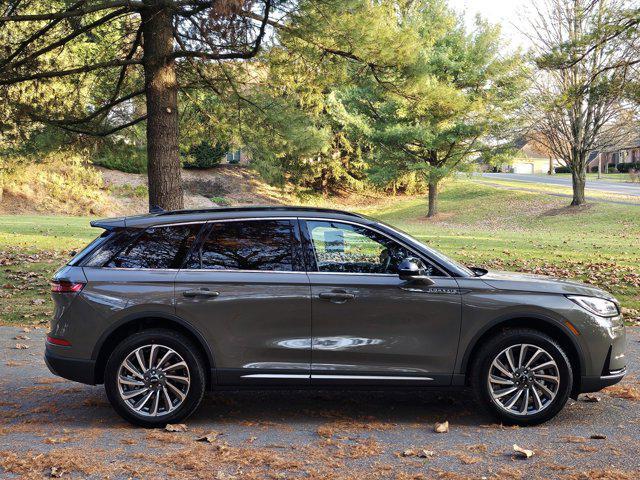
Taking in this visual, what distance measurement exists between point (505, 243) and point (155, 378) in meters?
17.6

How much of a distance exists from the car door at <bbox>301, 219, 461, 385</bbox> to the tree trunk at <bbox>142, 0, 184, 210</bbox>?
258 inches

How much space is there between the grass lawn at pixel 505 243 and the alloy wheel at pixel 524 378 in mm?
7424

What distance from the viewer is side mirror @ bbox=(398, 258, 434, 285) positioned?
550 centimetres

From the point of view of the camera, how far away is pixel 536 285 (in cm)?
580

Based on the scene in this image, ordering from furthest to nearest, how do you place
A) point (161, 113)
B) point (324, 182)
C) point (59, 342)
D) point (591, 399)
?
1. point (324, 182)
2. point (161, 113)
3. point (591, 399)
4. point (59, 342)

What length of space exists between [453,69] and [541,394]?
111 ft

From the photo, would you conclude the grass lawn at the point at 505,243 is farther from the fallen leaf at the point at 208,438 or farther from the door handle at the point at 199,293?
the fallen leaf at the point at 208,438

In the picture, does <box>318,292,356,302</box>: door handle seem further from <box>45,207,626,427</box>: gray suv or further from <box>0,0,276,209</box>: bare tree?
<box>0,0,276,209</box>: bare tree

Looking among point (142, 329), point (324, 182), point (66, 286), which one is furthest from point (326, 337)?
point (324, 182)

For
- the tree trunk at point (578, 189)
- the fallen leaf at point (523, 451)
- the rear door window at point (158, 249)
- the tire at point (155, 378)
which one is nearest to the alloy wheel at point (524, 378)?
the fallen leaf at point (523, 451)

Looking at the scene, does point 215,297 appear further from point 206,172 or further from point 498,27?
point 206,172

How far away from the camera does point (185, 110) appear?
49.0ft

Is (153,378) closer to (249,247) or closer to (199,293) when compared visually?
(199,293)

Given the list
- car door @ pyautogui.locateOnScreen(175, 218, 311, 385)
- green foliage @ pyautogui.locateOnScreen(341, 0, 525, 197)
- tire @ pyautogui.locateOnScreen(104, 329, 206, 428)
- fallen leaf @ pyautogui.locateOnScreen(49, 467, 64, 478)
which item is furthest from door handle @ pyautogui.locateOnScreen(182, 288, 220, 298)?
green foliage @ pyautogui.locateOnScreen(341, 0, 525, 197)
